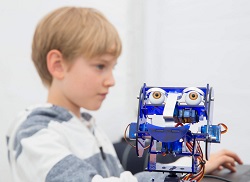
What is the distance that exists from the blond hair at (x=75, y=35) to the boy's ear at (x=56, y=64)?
12 millimetres

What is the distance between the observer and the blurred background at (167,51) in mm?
1263

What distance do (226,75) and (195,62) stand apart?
12cm

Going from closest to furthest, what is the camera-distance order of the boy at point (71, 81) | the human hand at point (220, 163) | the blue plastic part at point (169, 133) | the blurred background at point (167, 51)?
1. the blue plastic part at point (169, 133)
2. the human hand at point (220, 163)
3. the boy at point (71, 81)
4. the blurred background at point (167, 51)

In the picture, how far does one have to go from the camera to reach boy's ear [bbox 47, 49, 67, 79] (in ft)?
3.20

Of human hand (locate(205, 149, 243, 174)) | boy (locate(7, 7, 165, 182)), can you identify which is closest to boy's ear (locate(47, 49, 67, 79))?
boy (locate(7, 7, 165, 182))

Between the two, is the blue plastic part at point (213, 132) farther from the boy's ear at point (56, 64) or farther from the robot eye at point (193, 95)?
the boy's ear at point (56, 64)

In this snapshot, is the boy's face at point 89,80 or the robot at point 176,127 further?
the boy's face at point 89,80

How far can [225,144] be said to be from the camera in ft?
4.35

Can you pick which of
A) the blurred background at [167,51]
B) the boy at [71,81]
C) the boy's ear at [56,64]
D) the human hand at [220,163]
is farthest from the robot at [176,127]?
the blurred background at [167,51]

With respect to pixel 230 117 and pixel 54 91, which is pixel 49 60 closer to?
pixel 54 91

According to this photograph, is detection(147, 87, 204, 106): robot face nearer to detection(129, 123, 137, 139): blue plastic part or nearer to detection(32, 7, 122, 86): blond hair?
detection(129, 123, 137, 139): blue plastic part

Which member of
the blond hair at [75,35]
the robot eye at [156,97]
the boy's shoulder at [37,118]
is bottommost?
the boy's shoulder at [37,118]

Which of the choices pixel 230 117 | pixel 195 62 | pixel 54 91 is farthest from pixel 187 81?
pixel 54 91

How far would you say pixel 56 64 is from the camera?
98 centimetres
